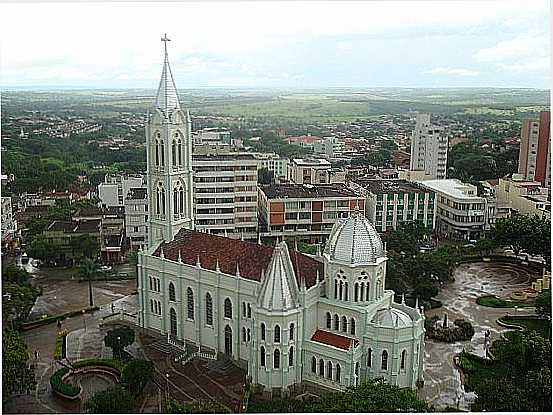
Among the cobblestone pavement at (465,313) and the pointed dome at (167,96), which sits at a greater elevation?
the pointed dome at (167,96)

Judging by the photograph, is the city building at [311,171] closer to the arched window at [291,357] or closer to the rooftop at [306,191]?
the rooftop at [306,191]

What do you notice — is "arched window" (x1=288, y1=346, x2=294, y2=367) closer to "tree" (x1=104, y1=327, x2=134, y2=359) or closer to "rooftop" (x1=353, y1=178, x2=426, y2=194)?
"tree" (x1=104, y1=327, x2=134, y2=359)

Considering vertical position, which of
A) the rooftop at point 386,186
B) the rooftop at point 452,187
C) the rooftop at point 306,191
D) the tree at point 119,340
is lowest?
the tree at point 119,340

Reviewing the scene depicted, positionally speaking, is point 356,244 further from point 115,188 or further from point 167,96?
point 115,188

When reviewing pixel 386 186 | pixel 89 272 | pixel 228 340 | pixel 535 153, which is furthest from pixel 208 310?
pixel 535 153

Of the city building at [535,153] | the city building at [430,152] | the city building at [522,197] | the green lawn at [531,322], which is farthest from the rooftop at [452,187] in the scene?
the green lawn at [531,322]

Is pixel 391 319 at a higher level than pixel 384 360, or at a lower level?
higher

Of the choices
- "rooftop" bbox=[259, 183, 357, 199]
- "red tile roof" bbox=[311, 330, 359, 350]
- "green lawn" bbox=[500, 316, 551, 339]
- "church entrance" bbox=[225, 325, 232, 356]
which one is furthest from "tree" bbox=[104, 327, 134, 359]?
"rooftop" bbox=[259, 183, 357, 199]

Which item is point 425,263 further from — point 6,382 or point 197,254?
point 6,382
